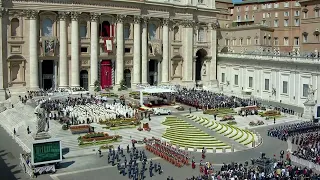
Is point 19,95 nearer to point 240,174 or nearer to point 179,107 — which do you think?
point 179,107

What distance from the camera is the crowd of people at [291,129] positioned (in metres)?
47.1

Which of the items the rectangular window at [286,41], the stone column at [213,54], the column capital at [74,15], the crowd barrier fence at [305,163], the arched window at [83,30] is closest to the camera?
the crowd barrier fence at [305,163]

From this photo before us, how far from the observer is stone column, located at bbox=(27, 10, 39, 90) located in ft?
212

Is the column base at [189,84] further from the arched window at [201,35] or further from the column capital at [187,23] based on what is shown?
the column capital at [187,23]

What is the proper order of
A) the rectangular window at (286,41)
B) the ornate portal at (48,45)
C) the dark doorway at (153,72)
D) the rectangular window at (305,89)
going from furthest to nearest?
the rectangular window at (286,41) < the dark doorway at (153,72) < the ornate portal at (48,45) < the rectangular window at (305,89)

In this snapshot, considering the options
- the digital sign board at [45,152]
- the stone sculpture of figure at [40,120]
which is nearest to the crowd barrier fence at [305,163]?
the digital sign board at [45,152]

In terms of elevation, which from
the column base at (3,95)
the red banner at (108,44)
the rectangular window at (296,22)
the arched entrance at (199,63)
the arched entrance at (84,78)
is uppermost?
the rectangular window at (296,22)

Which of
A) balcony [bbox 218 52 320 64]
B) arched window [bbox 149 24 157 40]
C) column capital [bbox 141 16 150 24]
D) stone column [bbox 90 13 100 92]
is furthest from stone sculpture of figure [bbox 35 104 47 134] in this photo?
arched window [bbox 149 24 157 40]

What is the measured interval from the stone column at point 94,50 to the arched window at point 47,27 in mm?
6546

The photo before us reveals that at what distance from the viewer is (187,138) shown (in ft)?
147

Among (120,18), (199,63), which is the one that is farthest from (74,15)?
(199,63)

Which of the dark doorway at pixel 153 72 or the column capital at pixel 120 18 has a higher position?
the column capital at pixel 120 18

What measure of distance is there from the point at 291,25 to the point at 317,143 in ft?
184

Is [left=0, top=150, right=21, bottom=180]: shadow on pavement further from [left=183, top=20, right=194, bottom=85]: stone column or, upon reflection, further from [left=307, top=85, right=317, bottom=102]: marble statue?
[left=183, top=20, right=194, bottom=85]: stone column
